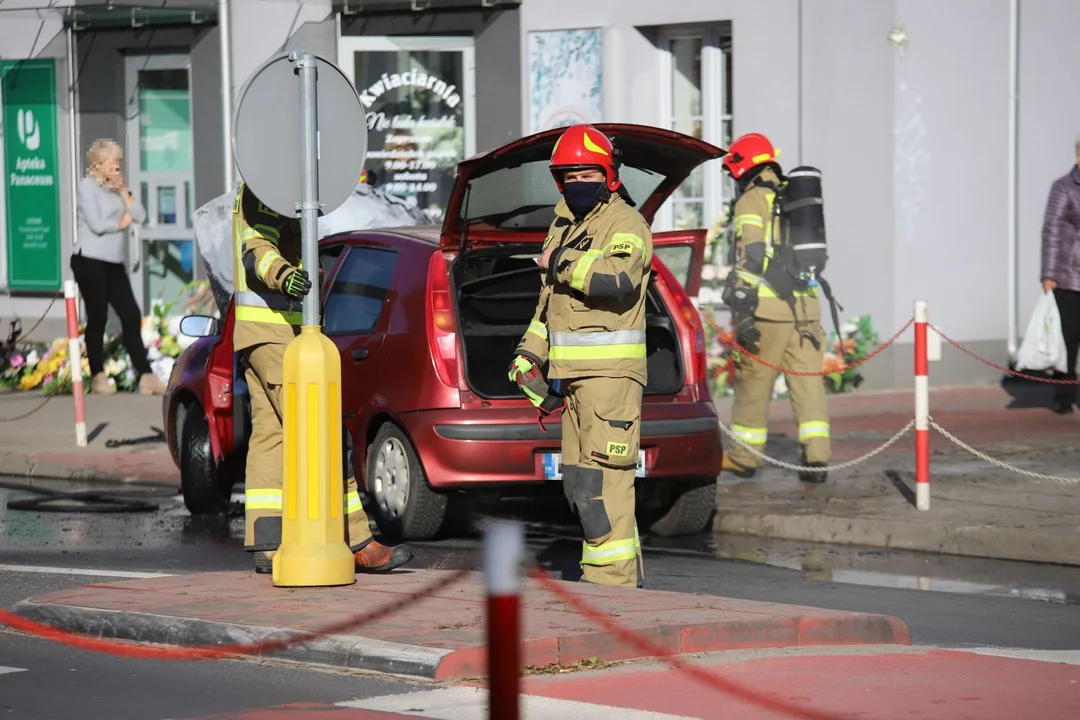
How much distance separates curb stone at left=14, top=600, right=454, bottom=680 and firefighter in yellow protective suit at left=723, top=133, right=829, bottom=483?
5082 millimetres

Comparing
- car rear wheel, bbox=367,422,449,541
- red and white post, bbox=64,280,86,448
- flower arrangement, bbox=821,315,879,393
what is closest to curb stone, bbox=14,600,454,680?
car rear wheel, bbox=367,422,449,541

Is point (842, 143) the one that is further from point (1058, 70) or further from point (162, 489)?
point (162, 489)

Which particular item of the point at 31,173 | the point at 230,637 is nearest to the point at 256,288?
the point at 230,637

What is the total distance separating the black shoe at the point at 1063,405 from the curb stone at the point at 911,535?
16.1 ft

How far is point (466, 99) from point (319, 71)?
405 inches

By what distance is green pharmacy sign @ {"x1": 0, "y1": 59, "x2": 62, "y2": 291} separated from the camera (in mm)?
19375

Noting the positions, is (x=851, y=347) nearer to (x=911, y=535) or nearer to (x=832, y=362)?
(x=832, y=362)

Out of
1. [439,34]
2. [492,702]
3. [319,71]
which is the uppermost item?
[439,34]

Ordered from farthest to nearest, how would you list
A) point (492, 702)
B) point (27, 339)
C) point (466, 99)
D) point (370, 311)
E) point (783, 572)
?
point (27, 339), point (466, 99), point (370, 311), point (783, 572), point (492, 702)

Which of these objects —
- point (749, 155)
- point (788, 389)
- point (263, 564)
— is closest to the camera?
point (263, 564)

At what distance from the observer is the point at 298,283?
703cm

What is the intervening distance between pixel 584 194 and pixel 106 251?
9.37 m

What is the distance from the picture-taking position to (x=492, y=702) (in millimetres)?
2918

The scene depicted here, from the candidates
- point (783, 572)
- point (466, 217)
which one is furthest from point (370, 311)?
point (783, 572)
